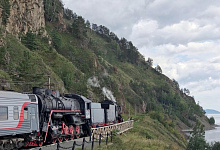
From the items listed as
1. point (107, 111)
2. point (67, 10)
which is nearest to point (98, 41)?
point (67, 10)

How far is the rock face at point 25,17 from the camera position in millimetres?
72375

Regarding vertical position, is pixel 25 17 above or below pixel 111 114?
above

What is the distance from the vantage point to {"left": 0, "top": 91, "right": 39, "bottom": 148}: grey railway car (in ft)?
51.4

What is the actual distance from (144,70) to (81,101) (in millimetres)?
158301

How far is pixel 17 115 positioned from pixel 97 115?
15611mm

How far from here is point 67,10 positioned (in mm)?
184875

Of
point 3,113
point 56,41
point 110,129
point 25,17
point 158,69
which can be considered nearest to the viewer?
point 3,113

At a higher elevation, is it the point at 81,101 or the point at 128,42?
the point at 128,42

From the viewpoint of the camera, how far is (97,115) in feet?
104

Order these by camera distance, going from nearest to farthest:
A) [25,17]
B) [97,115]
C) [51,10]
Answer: [97,115]
[25,17]
[51,10]

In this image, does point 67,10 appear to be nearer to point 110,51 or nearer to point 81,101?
point 110,51

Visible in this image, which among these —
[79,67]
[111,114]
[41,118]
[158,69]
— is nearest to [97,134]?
[41,118]

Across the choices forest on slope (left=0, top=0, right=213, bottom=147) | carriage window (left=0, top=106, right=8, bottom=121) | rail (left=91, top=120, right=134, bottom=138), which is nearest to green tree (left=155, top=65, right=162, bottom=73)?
forest on slope (left=0, top=0, right=213, bottom=147)

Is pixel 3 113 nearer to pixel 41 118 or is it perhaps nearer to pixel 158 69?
pixel 41 118
